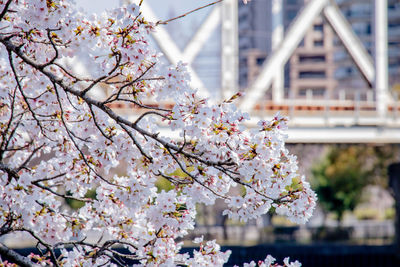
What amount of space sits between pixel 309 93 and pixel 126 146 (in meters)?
15.8

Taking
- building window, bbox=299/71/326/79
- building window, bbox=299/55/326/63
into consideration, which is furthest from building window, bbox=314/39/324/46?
building window, bbox=299/71/326/79

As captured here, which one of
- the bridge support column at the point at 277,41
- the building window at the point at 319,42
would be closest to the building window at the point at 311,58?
the building window at the point at 319,42

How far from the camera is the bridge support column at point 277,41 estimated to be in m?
20.9

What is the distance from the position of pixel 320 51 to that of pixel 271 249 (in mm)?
37039

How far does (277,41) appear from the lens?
913 inches

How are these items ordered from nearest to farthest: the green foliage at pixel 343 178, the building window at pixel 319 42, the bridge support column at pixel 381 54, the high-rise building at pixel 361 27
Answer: the bridge support column at pixel 381 54 → the green foliage at pixel 343 178 → the building window at pixel 319 42 → the high-rise building at pixel 361 27

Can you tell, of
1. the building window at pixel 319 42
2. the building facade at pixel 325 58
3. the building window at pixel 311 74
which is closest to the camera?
the building facade at pixel 325 58

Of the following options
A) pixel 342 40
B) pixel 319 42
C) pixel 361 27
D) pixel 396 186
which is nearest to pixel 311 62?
pixel 319 42

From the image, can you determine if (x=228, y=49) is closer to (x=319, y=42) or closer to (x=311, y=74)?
(x=311, y=74)

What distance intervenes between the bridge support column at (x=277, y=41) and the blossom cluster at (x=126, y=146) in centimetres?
1478

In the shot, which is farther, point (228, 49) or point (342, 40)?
point (342, 40)

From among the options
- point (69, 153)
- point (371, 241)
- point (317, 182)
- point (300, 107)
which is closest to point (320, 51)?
point (317, 182)

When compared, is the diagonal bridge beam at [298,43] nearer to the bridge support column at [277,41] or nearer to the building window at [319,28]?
the bridge support column at [277,41]

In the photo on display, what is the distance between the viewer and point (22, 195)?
5.22 meters
